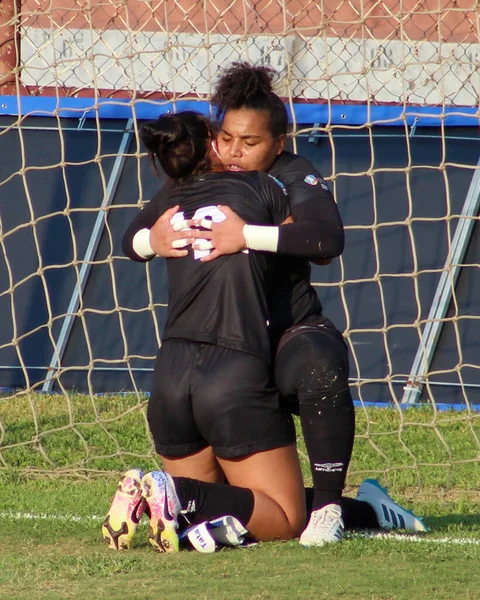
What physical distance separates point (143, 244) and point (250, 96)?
24.9 inches

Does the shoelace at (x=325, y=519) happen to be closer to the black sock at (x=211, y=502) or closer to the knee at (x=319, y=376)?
the black sock at (x=211, y=502)

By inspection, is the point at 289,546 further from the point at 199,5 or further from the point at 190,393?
the point at 199,5

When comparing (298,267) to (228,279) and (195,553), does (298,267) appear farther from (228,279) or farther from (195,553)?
(195,553)

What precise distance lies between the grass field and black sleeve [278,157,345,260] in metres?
0.95

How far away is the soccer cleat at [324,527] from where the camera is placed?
352cm

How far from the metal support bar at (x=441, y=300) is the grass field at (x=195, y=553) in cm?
31

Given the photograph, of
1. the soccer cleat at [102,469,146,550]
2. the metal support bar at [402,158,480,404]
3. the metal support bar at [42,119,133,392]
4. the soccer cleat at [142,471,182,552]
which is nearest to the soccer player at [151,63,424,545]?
the soccer cleat at [142,471,182,552]

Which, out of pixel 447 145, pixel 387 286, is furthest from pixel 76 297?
pixel 447 145

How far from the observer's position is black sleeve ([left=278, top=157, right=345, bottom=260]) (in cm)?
355

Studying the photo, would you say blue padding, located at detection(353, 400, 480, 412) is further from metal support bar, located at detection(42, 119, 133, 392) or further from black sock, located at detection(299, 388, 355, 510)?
black sock, located at detection(299, 388, 355, 510)

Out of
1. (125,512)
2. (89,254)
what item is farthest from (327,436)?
(89,254)

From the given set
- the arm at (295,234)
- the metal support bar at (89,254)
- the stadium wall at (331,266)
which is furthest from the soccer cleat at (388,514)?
the metal support bar at (89,254)

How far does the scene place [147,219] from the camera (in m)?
3.90

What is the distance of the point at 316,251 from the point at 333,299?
351 cm
